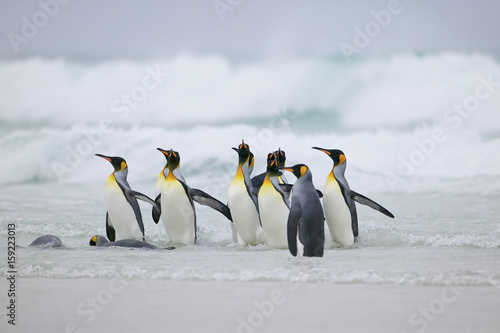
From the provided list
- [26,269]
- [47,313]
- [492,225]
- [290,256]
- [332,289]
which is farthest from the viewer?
[492,225]

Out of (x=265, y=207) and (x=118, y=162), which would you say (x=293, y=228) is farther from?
(x=118, y=162)

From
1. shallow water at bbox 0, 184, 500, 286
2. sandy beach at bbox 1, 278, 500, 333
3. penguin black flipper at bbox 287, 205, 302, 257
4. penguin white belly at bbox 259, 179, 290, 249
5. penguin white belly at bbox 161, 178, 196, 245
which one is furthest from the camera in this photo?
penguin white belly at bbox 161, 178, 196, 245

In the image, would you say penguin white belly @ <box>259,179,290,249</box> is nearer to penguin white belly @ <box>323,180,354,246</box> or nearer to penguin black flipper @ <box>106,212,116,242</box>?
penguin white belly @ <box>323,180,354,246</box>

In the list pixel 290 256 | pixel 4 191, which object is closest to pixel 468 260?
pixel 290 256

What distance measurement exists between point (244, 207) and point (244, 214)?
0.15 feet

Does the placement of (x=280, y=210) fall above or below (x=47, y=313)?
above

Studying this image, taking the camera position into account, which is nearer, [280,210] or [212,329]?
[212,329]

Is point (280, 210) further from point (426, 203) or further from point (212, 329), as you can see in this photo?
point (426, 203)

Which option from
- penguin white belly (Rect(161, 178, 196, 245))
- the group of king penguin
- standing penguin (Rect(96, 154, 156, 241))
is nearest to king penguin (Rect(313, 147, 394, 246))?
the group of king penguin

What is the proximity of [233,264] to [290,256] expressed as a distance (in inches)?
15.8

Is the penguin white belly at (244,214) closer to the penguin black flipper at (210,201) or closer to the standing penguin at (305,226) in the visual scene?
the penguin black flipper at (210,201)

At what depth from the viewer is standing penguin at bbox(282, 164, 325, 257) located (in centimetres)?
370

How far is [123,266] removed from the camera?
3.45 meters

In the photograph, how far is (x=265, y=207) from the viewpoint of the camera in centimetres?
420
